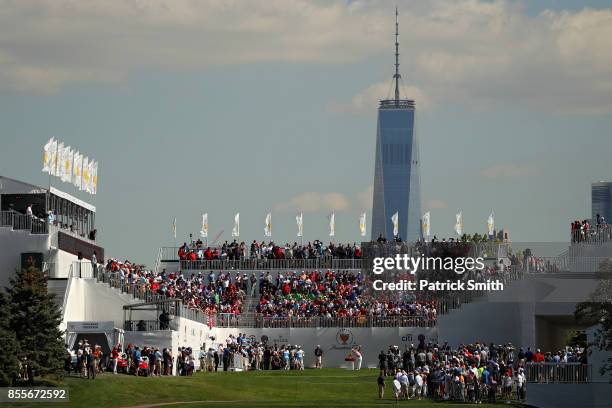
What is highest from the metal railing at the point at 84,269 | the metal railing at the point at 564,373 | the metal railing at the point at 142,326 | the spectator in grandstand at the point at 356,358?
the metal railing at the point at 84,269

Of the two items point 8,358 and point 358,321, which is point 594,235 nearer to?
point 358,321

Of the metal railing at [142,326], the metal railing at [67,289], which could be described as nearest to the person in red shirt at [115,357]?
the metal railing at [142,326]

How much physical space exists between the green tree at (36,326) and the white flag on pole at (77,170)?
2579cm

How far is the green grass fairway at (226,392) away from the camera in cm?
6638

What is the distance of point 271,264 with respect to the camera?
107500mm

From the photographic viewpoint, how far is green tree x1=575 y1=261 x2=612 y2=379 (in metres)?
65.2

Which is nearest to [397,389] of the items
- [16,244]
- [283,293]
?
[16,244]

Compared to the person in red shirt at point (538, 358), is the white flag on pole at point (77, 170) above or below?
above

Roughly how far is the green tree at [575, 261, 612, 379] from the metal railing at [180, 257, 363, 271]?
3913 cm

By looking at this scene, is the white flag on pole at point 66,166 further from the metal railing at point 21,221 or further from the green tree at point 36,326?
the green tree at point 36,326

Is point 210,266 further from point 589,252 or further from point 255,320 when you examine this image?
point 589,252

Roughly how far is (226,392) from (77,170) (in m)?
30.0

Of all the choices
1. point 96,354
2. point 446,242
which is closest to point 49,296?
point 96,354

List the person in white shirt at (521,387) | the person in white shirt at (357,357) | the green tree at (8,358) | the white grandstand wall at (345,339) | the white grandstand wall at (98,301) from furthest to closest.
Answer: the white grandstand wall at (345,339) → the person in white shirt at (357,357) → the white grandstand wall at (98,301) → the person in white shirt at (521,387) → the green tree at (8,358)
